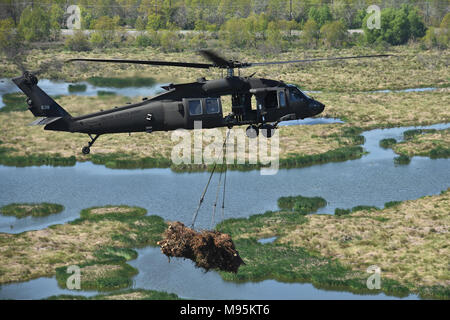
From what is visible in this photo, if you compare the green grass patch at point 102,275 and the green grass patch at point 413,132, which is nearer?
the green grass patch at point 102,275

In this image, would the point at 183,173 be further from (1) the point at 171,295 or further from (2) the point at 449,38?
(2) the point at 449,38

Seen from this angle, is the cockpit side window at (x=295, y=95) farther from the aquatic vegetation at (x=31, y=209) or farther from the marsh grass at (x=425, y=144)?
the marsh grass at (x=425, y=144)

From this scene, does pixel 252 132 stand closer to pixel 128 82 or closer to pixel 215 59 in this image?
pixel 215 59

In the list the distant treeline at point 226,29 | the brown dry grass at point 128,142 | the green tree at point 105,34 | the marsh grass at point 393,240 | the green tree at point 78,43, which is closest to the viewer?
the marsh grass at point 393,240

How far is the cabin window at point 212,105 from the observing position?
37906 millimetres

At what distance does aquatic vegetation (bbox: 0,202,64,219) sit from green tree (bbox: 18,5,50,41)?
3780 inches

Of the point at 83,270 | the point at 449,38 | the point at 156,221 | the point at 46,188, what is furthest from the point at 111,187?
the point at 449,38

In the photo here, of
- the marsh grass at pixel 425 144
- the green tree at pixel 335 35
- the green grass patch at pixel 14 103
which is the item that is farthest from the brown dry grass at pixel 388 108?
the green tree at pixel 335 35

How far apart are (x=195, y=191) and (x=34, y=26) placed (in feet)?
328

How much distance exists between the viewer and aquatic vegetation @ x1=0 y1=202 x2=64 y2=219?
61.9 meters

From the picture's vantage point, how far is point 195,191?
67.5 metres

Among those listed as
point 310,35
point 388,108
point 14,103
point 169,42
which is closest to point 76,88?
point 14,103

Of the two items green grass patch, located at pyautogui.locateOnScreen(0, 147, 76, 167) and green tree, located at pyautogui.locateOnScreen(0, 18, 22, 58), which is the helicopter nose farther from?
green tree, located at pyautogui.locateOnScreen(0, 18, 22, 58)

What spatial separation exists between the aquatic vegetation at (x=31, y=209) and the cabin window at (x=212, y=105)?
94.9 feet
